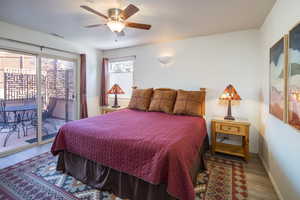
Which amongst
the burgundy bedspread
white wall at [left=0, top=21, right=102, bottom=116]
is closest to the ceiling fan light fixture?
the burgundy bedspread

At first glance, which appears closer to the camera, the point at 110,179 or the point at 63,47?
the point at 110,179

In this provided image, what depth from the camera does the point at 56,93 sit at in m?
3.67

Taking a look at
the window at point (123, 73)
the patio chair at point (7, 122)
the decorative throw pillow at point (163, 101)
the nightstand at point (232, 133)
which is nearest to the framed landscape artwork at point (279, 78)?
the nightstand at point (232, 133)

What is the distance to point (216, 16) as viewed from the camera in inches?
91.9

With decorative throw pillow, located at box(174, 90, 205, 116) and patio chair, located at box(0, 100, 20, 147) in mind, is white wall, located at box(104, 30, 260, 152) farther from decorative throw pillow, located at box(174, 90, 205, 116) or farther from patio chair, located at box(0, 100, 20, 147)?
patio chair, located at box(0, 100, 20, 147)

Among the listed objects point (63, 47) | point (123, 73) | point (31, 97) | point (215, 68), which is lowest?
point (31, 97)

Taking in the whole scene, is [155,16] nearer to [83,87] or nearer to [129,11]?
[129,11]

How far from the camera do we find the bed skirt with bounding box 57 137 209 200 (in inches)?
58.0

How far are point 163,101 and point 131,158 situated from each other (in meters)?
1.68

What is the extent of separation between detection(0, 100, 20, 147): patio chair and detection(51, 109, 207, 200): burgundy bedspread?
1.71 metres

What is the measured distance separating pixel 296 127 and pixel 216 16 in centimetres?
187

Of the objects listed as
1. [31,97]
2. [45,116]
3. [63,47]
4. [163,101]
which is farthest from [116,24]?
[45,116]

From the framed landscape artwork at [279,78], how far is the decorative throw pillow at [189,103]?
3.58 ft

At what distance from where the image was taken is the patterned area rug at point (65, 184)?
1.72 metres
